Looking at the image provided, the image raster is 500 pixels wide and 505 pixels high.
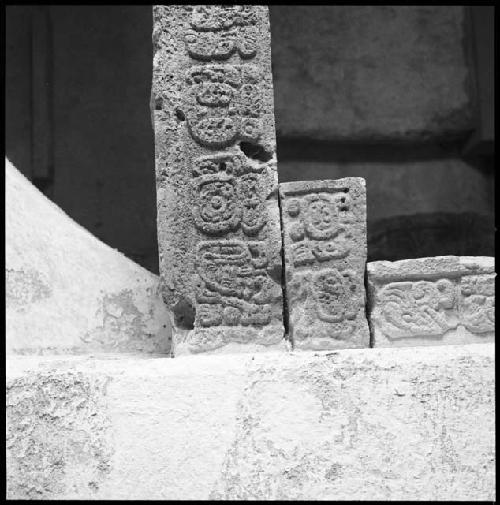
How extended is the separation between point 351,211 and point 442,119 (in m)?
2.98

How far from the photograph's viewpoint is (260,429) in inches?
93.5

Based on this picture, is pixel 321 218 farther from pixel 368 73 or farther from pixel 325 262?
pixel 368 73

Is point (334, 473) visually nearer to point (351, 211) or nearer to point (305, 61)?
point (351, 211)

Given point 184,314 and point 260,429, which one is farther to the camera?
point 184,314

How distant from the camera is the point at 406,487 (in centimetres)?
233

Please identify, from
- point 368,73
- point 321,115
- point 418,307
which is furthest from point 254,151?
point 368,73

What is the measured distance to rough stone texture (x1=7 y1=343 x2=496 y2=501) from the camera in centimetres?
233

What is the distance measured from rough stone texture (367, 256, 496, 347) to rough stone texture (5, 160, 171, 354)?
66 centimetres

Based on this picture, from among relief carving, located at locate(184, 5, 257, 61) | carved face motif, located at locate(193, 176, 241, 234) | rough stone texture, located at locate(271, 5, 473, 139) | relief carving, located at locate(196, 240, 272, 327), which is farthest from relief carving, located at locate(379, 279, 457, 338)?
rough stone texture, located at locate(271, 5, 473, 139)

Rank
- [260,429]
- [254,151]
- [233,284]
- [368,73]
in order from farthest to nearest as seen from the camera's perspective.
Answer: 1. [368,73]
2. [254,151]
3. [233,284]
4. [260,429]

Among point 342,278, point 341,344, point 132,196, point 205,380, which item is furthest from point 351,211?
point 132,196

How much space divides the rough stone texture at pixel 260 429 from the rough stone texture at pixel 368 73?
3.20 metres

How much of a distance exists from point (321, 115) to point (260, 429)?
336 cm

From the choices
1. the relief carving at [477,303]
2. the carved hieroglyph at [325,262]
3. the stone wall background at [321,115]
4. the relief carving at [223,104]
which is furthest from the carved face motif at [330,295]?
the stone wall background at [321,115]
